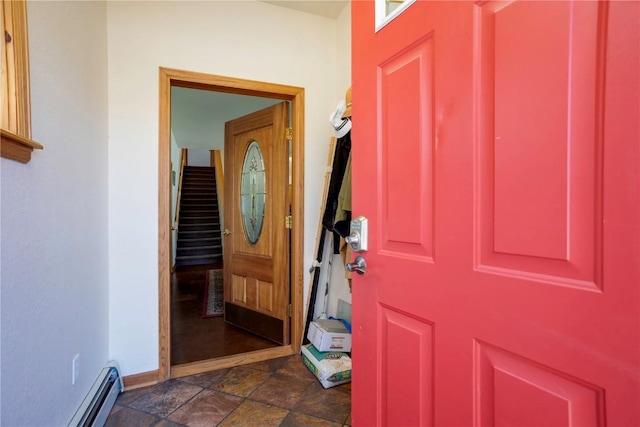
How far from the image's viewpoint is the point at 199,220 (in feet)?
22.5

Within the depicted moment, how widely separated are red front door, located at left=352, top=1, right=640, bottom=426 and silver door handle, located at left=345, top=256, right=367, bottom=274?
26mm

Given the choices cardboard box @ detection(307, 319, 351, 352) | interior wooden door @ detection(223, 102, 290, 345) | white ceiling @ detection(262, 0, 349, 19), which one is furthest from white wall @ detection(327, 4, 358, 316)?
interior wooden door @ detection(223, 102, 290, 345)

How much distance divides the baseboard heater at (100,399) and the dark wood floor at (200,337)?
43 cm

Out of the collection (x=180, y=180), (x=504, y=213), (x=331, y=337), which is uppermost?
(x=180, y=180)

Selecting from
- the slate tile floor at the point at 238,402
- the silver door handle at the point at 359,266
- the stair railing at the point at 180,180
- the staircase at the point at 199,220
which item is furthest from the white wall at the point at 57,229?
the stair railing at the point at 180,180

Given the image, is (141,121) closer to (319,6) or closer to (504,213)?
(319,6)

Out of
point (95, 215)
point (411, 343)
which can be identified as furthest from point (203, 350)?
point (411, 343)

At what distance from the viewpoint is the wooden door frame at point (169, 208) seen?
6.35 ft

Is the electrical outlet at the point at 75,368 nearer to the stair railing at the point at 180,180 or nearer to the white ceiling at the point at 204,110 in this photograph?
the white ceiling at the point at 204,110

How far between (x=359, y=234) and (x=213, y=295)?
11.4 feet

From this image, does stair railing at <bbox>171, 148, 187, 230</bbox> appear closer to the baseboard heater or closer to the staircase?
the staircase

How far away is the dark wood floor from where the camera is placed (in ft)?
7.64

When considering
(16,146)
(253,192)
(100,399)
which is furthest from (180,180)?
(16,146)

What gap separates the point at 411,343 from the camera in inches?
33.0
